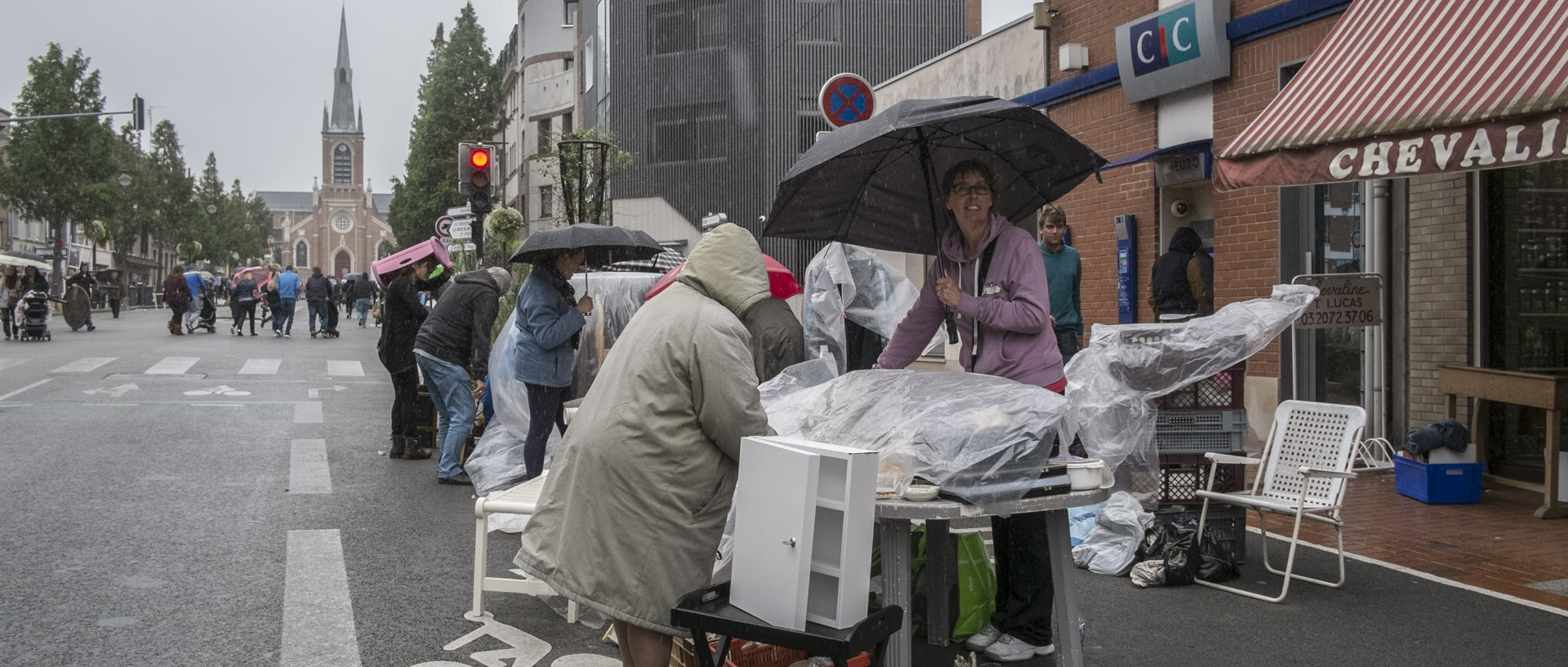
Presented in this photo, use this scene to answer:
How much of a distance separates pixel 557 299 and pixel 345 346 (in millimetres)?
20101

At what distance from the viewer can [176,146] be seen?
73625 mm

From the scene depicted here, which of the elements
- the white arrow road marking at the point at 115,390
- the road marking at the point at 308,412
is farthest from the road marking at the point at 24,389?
the road marking at the point at 308,412

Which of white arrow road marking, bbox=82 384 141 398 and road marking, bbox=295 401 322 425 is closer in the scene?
road marking, bbox=295 401 322 425

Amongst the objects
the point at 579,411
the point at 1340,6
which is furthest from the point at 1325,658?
the point at 1340,6

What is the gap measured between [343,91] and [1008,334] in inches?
6024

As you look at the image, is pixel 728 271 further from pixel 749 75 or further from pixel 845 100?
pixel 749 75

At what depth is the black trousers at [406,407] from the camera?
33.7 ft

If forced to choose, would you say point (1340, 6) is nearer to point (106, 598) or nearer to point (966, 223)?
point (966, 223)

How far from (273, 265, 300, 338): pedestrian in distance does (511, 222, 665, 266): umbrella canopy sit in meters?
20.3

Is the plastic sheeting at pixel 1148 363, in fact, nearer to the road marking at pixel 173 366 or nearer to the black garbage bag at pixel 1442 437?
the black garbage bag at pixel 1442 437

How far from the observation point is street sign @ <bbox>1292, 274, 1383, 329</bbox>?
28.8 feet

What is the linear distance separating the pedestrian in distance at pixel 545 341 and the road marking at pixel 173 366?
1229cm

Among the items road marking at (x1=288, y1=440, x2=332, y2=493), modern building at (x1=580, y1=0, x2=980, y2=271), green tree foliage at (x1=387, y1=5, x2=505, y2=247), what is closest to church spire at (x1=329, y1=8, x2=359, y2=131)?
green tree foliage at (x1=387, y1=5, x2=505, y2=247)

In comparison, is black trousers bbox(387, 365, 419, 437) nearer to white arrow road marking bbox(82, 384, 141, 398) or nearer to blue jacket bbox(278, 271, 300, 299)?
white arrow road marking bbox(82, 384, 141, 398)
